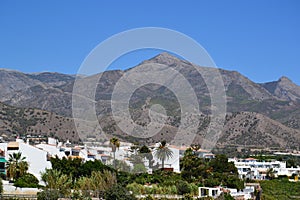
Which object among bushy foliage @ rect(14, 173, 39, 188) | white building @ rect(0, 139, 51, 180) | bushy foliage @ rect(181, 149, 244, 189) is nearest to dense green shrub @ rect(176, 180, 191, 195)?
bushy foliage @ rect(181, 149, 244, 189)

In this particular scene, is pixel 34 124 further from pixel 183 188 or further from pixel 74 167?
pixel 183 188

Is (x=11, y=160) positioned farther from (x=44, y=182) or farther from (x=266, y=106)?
(x=266, y=106)

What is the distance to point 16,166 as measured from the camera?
1289 inches

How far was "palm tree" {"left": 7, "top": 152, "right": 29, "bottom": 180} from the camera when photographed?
32.4 metres

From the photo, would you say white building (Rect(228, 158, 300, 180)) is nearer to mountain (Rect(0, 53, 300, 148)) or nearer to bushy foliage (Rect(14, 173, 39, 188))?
mountain (Rect(0, 53, 300, 148))

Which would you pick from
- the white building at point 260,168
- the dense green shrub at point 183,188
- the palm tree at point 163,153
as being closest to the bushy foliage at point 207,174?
the palm tree at point 163,153

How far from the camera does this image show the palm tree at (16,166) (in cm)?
3241

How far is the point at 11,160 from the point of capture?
1312 inches

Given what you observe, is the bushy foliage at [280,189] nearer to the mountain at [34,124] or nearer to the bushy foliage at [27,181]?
the bushy foliage at [27,181]

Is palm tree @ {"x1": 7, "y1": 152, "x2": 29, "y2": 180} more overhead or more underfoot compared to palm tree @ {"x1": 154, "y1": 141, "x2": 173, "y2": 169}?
more underfoot

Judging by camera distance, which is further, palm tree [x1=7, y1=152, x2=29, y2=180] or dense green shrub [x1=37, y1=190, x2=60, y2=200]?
palm tree [x1=7, y1=152, x2=29, y2=180]

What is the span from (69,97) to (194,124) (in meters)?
73.8

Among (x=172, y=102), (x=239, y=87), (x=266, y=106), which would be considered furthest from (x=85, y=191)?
(x=239, y=87)

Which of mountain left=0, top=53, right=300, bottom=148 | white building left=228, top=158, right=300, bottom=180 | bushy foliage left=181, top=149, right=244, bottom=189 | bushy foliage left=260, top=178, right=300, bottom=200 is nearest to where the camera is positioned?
bushy foliage left=181, top=149, right=244, bottom=189
